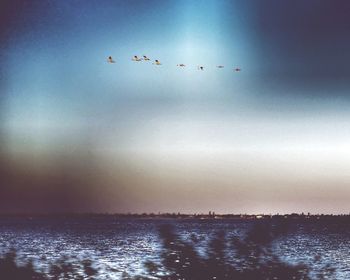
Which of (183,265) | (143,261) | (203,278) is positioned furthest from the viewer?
(143,261)

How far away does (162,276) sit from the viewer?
52219mm

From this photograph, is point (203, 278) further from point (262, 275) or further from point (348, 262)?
point (348, 262)

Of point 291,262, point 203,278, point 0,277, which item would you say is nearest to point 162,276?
point 203,278

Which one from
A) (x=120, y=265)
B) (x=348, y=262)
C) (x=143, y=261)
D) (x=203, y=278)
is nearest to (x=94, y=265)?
(x=120, y=265)

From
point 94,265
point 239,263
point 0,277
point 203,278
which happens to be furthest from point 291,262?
point 0,277

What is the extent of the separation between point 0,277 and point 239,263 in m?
27.3

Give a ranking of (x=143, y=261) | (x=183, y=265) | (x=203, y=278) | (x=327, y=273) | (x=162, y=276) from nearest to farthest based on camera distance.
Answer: (x=203, y=278) < (x=162, y=276) < (x=327, y=273) < (x=183, y=265) < (x=143, y=261)

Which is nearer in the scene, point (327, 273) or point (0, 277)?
point (0, 277)

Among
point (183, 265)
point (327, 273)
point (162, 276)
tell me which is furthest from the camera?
point (183, 265)

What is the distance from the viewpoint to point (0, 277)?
44344mm

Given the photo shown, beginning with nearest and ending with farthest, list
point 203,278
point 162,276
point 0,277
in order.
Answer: point 0,277 → point 203,278 → point 162,276

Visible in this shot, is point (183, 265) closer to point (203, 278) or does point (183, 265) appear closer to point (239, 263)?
point (239, 263)

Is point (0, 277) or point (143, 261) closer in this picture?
point (0, 277)

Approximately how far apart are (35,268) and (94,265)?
294 inches
